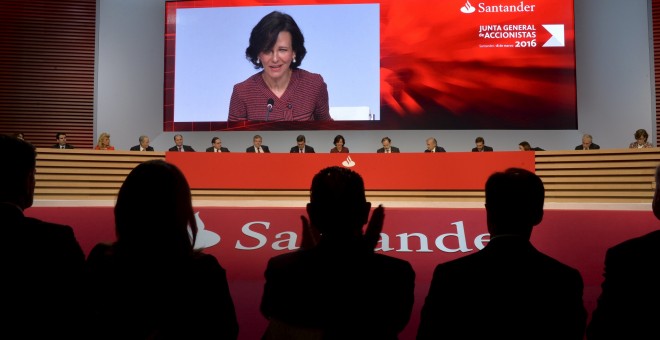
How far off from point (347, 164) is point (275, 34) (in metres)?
4.41

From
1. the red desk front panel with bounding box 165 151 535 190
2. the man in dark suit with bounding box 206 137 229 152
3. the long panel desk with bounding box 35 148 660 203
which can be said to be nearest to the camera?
the long panel desk with bounding box 35 148 660 203

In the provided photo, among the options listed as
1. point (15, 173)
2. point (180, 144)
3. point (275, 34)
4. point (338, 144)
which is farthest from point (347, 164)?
point (15, 173)

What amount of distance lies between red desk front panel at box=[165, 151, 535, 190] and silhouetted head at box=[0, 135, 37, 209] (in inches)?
206

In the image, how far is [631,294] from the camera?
1.34m

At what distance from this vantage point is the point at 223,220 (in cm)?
357

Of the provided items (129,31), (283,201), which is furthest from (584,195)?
(129,31)

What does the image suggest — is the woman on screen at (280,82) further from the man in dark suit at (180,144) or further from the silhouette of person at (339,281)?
the silhouette of person at (339,281)

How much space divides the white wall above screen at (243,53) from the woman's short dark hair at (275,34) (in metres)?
0.09

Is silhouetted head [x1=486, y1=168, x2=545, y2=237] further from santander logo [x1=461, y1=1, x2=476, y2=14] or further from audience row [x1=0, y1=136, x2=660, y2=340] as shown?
santander logo [x1=461, y1=1, x2=476, y2=14]

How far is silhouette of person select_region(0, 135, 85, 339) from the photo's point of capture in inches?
48.9

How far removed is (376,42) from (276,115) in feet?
7.31

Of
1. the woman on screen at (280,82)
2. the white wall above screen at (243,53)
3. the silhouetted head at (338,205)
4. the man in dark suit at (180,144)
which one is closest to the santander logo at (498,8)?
the white wall above screen at (243,53)

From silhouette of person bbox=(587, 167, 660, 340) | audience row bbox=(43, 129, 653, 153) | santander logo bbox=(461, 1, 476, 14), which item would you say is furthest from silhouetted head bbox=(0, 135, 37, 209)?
santander logo bbox=(461, 1, 476, 14)

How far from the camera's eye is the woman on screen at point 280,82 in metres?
10.1
